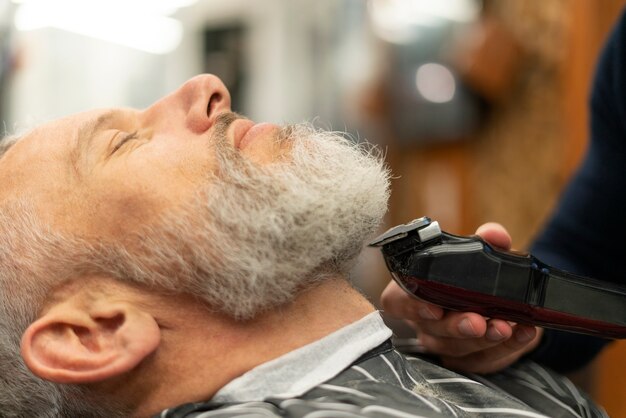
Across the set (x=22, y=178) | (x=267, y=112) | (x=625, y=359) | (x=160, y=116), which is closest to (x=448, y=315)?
(x=160, y=116)

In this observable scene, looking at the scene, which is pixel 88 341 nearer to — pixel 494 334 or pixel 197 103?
pixel 197 103

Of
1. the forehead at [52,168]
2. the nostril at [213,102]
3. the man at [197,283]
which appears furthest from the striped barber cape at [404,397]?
the nostril at [213,102]

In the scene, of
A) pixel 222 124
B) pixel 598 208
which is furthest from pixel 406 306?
pixel 598 208

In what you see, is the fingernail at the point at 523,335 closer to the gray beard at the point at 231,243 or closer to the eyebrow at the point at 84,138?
the gray beard at the point at 231,243

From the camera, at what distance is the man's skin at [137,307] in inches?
43.2

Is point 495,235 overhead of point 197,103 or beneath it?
beneath

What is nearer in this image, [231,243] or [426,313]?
[231,243]

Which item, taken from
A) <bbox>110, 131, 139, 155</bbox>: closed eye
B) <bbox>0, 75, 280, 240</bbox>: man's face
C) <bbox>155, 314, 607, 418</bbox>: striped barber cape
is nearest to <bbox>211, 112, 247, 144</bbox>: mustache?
<bbox>0, 75, 280, 240</bbox>: man's face

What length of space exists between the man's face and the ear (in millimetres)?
130

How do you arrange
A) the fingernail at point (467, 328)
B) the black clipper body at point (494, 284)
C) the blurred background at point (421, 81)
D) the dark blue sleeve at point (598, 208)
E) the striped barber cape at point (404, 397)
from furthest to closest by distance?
the blurred background at point (421, 81) → the dark blue sleeve at point (598, 208) → the fingernail at point (467, 328) → the black clipper body at point (494, 284) → the striped barber cape at point (404, 397)

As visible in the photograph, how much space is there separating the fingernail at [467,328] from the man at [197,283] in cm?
8

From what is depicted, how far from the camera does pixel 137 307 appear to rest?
111 cm

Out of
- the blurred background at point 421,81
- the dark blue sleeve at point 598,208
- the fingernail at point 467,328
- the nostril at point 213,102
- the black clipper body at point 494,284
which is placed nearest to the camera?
the black clipper body at point 494,284

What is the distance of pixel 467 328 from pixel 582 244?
1.82 feet
